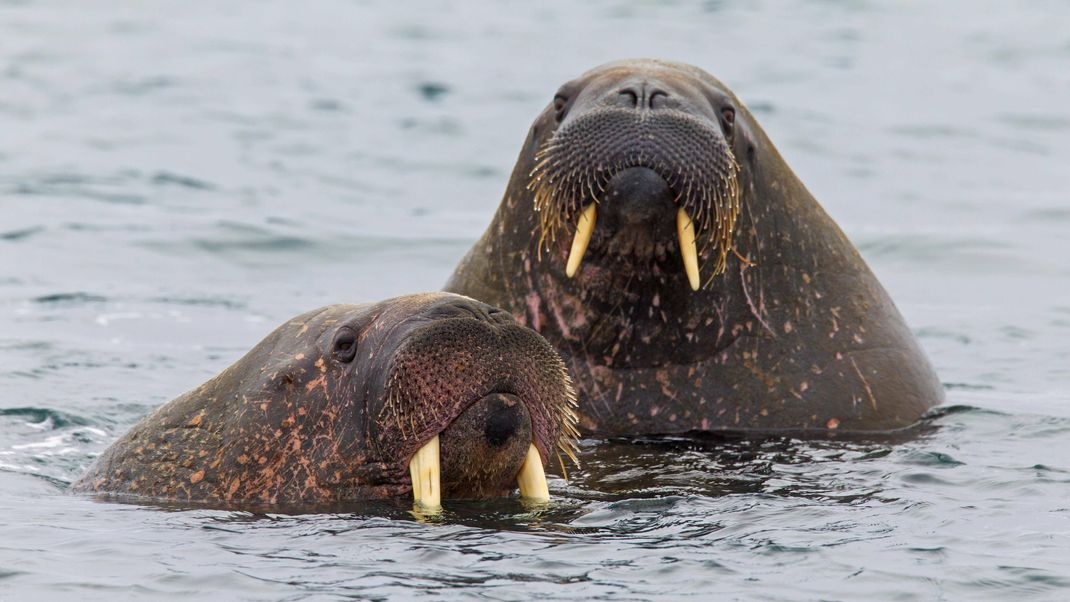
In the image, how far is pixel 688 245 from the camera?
8.55 meters

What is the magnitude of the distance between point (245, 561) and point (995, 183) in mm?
15500

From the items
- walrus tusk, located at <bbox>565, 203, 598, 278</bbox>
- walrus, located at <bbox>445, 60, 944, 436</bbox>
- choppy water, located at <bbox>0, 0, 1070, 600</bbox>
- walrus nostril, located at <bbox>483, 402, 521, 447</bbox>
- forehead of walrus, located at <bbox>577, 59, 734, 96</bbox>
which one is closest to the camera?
choppy water, located at <bbox>0, 0, 1070, 600</bbox>

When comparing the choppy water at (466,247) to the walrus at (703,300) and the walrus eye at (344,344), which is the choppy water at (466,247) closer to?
the walrus at (703,300)

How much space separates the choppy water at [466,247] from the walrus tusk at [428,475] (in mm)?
132

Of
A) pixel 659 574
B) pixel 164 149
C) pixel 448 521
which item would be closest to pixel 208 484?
pixel 448 521

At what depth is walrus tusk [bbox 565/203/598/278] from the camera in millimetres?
8570

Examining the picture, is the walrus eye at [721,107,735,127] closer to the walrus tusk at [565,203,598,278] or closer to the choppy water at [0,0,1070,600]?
the walrus tusk at [565,203,598,278]

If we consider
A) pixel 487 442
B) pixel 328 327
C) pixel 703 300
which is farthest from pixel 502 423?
pixel 703 300

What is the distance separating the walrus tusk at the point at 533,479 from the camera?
702cm

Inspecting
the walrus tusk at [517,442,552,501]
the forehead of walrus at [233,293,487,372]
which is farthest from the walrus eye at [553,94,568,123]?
the walrus tusk at [517,442,552,501]

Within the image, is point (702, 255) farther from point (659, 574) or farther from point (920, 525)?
point (659, 574)

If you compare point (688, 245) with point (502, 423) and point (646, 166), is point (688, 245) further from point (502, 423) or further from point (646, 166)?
point (502, 423)

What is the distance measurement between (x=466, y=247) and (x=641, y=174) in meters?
9.12

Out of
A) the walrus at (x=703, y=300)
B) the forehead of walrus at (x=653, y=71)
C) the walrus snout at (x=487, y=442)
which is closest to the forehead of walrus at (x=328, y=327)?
the walrus snout at (x=487, y=442)
